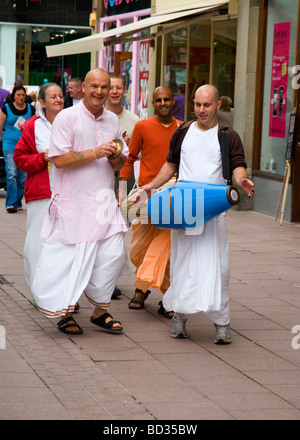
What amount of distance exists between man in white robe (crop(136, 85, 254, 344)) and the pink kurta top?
61 centimetres

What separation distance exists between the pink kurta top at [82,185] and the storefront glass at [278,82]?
24.4ft

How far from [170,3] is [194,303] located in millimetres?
13205

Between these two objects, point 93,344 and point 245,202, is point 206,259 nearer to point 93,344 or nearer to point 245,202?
point 93,344

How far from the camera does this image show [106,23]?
23766 millimetres

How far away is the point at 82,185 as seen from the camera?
6.81m

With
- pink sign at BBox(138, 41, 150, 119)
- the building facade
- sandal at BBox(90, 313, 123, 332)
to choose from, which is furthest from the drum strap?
the building facade

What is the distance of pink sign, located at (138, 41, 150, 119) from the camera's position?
2034cm

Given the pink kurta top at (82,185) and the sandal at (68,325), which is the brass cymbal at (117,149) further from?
the sandal at (68,325)

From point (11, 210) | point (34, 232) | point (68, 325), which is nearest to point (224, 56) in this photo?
point (11, 210)

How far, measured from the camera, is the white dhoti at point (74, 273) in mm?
6715

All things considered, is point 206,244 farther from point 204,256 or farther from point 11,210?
point 11,210

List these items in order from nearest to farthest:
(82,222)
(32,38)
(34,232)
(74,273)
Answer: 1. (74,273)
2. (82,222)
3. (34,232)
4. (32,38)

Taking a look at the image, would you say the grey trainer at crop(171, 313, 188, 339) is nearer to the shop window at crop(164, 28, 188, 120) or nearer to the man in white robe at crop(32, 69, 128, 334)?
the man in white robe at crop(32, 69, 128, 334)

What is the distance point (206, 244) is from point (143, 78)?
14.4 meters
